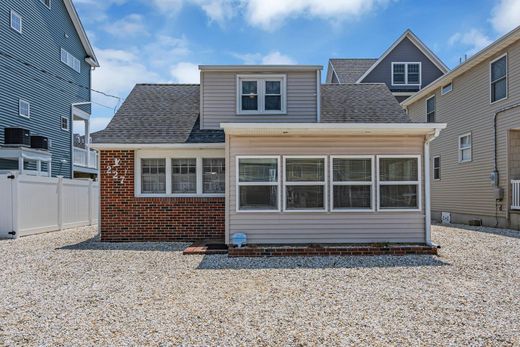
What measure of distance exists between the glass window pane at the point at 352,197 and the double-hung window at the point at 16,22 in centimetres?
1562

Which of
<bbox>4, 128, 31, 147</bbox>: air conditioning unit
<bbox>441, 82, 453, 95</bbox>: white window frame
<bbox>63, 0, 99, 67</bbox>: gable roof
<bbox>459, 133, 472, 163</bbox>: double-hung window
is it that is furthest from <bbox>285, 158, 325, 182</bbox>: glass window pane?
<bbox>63, 0, 99, 67</bbox>: gable roof

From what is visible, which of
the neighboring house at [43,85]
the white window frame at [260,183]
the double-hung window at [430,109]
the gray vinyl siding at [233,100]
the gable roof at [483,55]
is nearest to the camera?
the white window frame at [260,183]

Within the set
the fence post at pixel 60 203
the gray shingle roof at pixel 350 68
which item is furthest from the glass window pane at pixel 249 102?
the gray shingle roof at pixel 350 68

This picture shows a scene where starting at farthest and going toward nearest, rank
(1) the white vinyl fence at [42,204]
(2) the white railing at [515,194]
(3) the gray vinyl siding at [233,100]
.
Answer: (2) the white railing at [515,194] < (3) the gray vinyl siding at [233,100] < (1) the white vinyl fence at [42,204]

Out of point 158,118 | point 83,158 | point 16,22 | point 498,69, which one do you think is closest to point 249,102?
point 158,118

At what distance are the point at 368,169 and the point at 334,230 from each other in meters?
1.56

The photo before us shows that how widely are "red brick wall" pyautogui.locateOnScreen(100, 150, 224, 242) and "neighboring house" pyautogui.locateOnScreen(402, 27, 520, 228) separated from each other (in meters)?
9.51

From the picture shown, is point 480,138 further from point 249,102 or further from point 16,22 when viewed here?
point 16,22

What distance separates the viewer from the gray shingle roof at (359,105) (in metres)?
11.2

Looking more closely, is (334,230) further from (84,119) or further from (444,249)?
(84,119)

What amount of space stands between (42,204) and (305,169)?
8.78 meters

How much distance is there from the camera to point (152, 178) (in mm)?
10141

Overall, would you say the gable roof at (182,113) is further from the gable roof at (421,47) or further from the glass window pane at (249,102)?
the gable roof at (421,47)

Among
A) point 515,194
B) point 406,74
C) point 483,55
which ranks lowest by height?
point 515,194
